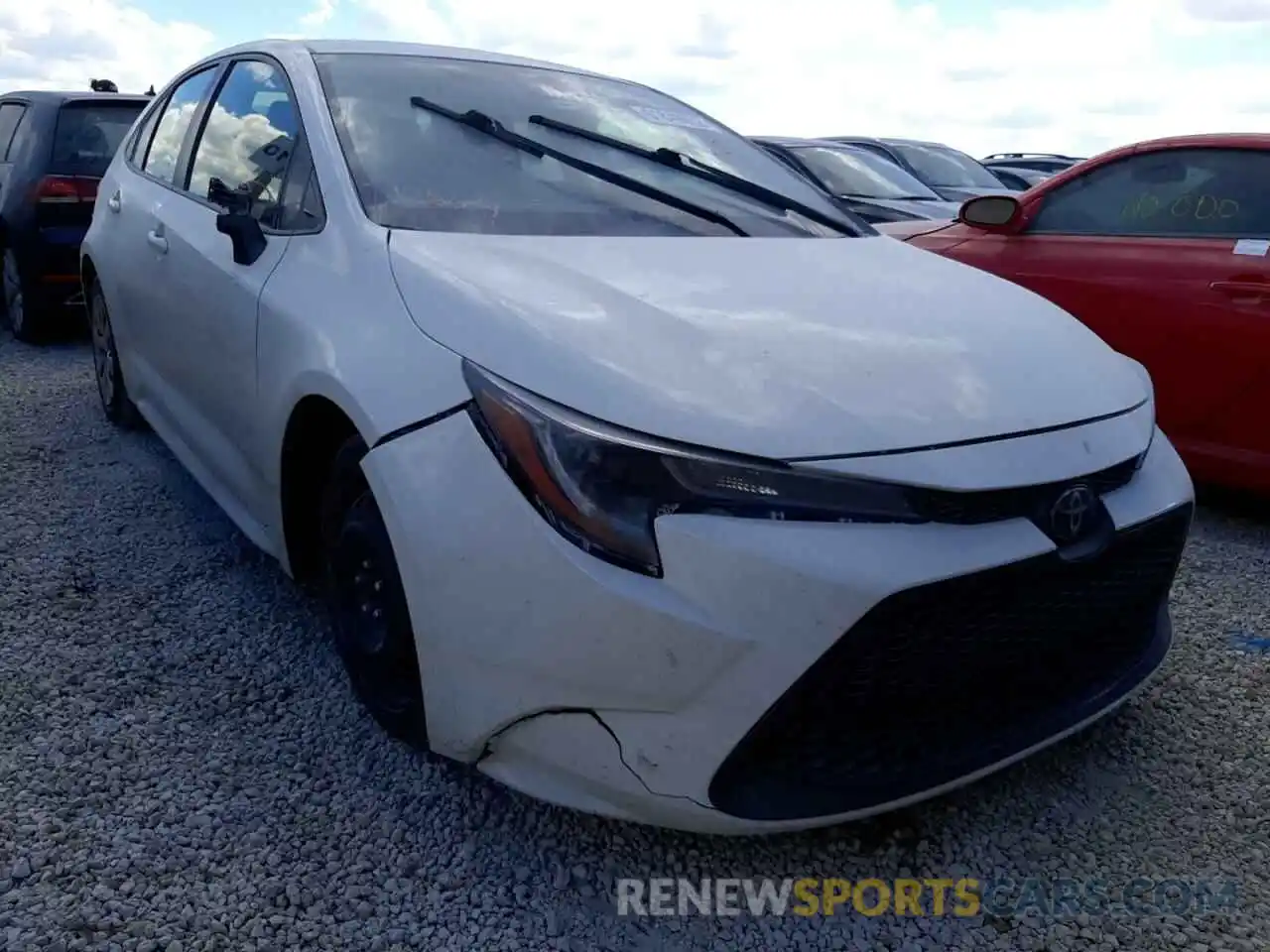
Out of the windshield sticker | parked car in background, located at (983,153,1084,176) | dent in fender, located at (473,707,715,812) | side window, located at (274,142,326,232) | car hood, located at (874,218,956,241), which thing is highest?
the windshield sticker

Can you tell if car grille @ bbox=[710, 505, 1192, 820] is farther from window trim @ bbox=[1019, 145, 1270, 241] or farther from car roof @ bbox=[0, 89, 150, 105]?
car roof @ bbox=[0, 89, 150, 105]

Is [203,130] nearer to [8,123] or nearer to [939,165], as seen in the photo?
[8,123]

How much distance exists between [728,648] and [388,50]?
2.26m

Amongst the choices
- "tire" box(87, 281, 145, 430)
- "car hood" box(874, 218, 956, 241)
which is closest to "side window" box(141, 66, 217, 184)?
"tire" box(87, 281, 145, 430)

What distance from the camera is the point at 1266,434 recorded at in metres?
3.79

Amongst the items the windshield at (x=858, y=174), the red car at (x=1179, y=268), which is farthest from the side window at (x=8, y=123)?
the red car at (x=1179, y=268)

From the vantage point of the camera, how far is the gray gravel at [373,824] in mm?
1981

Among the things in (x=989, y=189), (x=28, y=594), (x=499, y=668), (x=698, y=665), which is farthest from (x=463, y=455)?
(x=989, y=189)

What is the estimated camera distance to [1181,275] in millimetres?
4004

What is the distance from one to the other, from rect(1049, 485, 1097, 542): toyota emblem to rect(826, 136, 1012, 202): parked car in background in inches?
321

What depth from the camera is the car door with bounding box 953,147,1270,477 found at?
3.82m

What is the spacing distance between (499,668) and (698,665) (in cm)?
36

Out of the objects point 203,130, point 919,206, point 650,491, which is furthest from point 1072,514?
point 919,206

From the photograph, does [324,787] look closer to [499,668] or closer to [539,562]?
[499,668]
